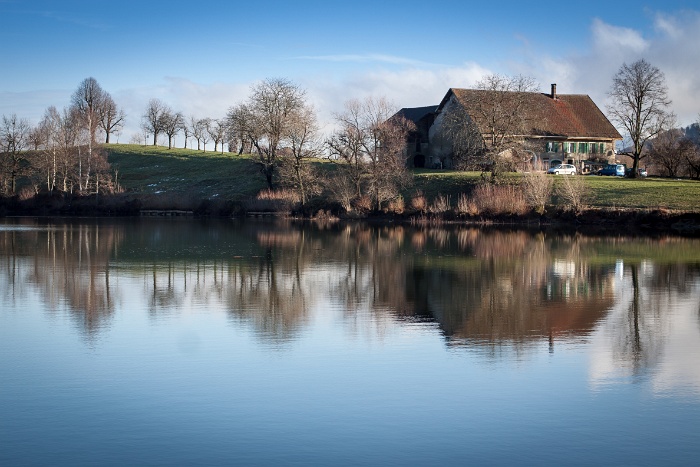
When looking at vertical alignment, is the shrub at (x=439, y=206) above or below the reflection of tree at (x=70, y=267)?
above

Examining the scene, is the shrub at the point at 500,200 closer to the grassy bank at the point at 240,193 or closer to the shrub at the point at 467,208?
the grassy bank at the point at 240,193

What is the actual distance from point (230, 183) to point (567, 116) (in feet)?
117

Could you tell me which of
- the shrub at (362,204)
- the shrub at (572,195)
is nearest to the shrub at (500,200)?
the shrub at (572,195)

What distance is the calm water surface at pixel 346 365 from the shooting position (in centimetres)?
970

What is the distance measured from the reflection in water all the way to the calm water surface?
4.0 inches

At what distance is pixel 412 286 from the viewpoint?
23.3 metres

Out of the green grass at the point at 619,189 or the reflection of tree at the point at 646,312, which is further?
the green grass at the point at 619,189

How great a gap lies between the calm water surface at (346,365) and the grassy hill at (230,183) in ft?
102

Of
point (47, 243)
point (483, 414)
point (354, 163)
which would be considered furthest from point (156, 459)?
point (354, 163)

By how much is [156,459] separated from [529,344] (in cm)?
839

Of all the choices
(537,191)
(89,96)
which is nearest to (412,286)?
(537,191)

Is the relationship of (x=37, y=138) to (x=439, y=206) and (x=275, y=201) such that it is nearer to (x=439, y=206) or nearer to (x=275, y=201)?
(x=275, y=201)

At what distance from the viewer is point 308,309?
19031 millimetres

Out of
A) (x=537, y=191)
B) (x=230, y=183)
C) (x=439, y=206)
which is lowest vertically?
(x=439, y=206)
